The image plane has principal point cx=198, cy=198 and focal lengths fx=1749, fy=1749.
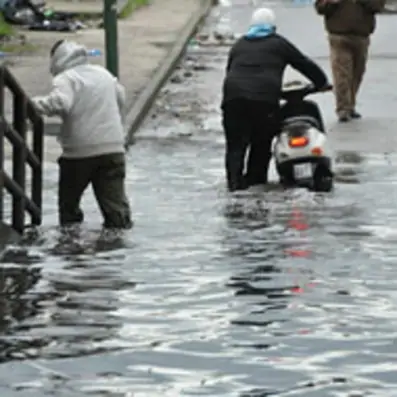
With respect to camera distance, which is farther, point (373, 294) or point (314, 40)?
point (314, 40)

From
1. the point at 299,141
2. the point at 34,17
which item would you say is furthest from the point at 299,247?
the point at 34,17

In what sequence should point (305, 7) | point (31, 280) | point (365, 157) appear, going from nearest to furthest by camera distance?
point (31, 280) → point (365, 157) → point (305, 7)

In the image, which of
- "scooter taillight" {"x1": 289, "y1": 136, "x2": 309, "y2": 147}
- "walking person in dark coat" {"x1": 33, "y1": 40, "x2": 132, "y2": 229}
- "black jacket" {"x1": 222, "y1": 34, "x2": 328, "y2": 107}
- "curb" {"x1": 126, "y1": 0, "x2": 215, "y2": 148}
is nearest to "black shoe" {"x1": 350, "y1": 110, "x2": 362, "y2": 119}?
"curb" {"x1": 126, "y1": 0, "x2": 215, "y2": 148}

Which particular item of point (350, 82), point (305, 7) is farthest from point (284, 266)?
point (305, 7)

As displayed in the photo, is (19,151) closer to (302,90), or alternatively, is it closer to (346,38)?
(302,90)

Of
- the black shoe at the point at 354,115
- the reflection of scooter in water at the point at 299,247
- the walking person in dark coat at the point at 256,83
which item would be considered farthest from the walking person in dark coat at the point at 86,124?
the black shoe at the point at 354,115

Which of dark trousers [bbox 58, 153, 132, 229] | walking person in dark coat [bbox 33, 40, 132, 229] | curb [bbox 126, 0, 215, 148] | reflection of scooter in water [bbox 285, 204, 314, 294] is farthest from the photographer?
curb [bbox 126, 0, 215, 148]

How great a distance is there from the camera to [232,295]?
923 centimetres

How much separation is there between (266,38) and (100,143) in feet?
9.83

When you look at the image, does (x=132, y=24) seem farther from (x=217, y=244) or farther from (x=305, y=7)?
(x=217, y=244)

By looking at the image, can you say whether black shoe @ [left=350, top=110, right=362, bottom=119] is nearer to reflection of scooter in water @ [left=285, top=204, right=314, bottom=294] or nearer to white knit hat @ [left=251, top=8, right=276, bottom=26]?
white knit hat @ [left=251, top=8, right=276, bottom=26]

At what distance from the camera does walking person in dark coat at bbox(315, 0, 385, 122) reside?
760 inches

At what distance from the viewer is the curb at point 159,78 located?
18969mm

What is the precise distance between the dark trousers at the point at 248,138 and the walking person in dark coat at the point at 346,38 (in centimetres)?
476
